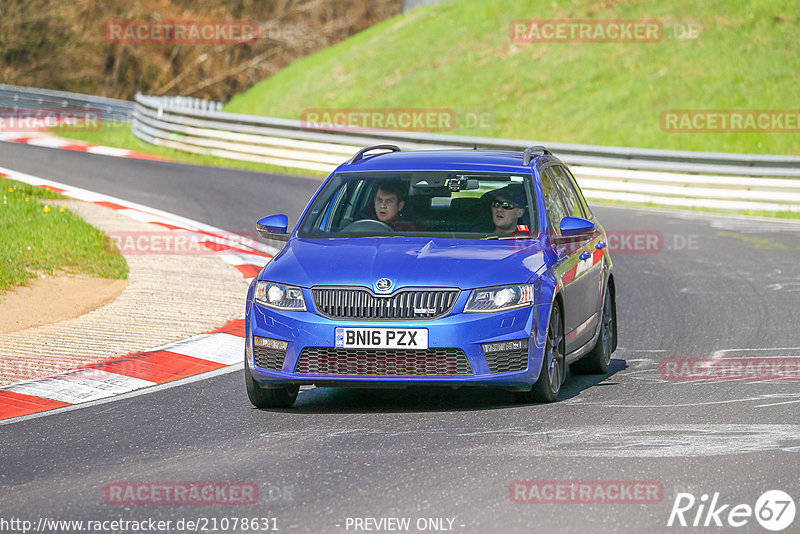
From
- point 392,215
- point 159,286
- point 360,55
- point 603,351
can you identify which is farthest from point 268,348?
point 360,55

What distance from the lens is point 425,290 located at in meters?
7.73

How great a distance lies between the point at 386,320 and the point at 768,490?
2548 mm

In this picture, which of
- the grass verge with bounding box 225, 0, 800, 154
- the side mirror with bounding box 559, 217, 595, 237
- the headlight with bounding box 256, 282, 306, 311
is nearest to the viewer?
the headlight with bounding box 256, 282, 306, 311

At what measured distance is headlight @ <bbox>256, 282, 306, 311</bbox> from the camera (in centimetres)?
789

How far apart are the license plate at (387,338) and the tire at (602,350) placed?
89.8 inches

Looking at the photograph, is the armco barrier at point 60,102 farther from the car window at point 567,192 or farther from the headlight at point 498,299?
the headlight at point 498,299

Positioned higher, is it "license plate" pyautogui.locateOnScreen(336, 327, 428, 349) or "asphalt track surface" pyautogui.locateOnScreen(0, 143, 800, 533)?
"license plate" pyautogui.locateOnScreen(336, 327, 428, 349)

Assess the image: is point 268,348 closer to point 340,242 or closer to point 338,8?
point 340,242

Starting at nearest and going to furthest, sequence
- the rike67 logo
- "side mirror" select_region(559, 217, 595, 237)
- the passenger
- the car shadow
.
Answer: the rike67 logo, the car shadow, "side mirror" select_region(559, 217, 595, 237), the passenger

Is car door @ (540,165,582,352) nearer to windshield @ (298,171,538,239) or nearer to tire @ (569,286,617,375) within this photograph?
windshield @ (298,171,538,239)

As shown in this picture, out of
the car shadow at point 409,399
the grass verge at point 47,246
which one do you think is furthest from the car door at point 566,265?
the grass verge at point 47,246

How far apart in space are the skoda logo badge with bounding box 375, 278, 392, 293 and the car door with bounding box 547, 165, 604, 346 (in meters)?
1.66

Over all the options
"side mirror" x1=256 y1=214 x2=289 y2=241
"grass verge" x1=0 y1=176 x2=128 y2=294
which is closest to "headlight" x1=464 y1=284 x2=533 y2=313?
"side mirror" x1=256 y1=214 x2=289 y2=241

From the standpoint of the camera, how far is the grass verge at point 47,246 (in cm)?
1352
